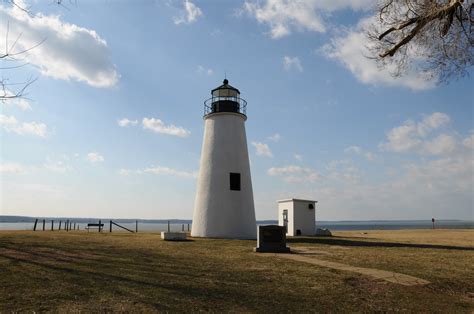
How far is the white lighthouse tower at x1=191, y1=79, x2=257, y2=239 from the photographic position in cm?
2542

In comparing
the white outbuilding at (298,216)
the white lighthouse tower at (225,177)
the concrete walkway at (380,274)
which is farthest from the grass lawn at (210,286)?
the white outbuilding at (298,216)

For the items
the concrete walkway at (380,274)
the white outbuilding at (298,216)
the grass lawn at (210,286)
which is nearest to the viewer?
the grass lawn at (210,286)

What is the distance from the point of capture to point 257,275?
33.0 feet

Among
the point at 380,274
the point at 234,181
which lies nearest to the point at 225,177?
the point at 234,181

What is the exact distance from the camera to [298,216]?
31531mm

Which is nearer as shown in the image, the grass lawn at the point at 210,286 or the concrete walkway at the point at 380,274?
the grass lawn at the point at 210,286

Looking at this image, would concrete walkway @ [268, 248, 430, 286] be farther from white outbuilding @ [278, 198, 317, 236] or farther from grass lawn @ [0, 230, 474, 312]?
white outbuilding @ [278, 198, 317, 236]

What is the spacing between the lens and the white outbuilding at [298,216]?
31.3m

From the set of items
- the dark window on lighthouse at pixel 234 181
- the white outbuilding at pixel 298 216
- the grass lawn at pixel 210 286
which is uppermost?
the dark window on lighthouse at pixel 234 181

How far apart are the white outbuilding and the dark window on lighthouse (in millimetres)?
7297

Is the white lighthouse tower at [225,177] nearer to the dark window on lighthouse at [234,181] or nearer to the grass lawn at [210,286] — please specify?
the dark window on lighthouse at [234,181]

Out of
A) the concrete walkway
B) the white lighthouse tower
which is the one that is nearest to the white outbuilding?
the white lighthouse tower

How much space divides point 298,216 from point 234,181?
8.19m

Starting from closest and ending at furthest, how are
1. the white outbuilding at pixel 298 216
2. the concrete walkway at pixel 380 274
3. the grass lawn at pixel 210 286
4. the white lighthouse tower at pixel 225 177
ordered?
the grass lawn at pixel 210 286
the concrete walkway at pixel 380 274
the white lighthouse tower at pixel 225 177
the white outbuilding at pixel 298 216
